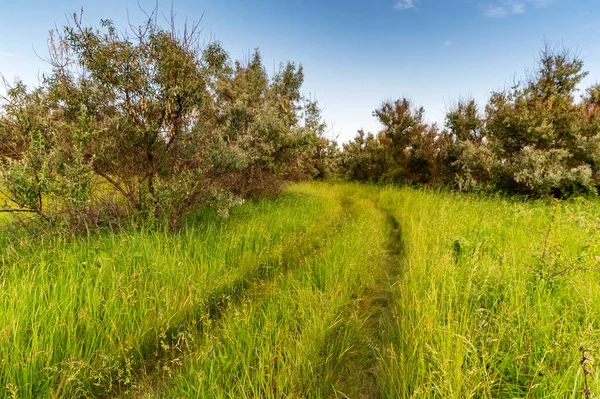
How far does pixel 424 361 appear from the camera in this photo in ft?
6.97

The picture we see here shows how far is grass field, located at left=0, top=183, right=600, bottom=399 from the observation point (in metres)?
1.97

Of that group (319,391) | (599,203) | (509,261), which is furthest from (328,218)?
(599,203)

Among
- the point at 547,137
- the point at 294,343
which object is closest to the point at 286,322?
the point at 294,343

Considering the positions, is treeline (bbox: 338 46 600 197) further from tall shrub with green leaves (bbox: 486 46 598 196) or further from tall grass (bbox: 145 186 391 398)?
tall grass (bbox: 145 186 391 398)

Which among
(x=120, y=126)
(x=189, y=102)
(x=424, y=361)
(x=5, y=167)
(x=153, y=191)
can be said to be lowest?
(x=424, y=361)

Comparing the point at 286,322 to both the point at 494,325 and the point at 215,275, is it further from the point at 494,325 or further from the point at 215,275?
the point at 494,325

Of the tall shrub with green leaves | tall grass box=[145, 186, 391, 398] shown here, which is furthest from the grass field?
the tall shrub with green leaves

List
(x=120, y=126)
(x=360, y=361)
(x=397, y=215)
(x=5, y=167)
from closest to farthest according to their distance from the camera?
(x=360, y=361) → (x=5, y=167) → (x=120, y=126) → (x=397, y=215)

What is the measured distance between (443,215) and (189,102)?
709 centimetres

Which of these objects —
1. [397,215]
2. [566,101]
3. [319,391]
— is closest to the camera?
[319,391]

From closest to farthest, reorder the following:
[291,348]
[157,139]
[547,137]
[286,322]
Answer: [291,348] < [286,322] < [157,139] < [547,137]

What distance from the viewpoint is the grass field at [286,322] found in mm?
1966

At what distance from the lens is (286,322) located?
8.96 ft

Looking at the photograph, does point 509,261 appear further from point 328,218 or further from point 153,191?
point 153,191
